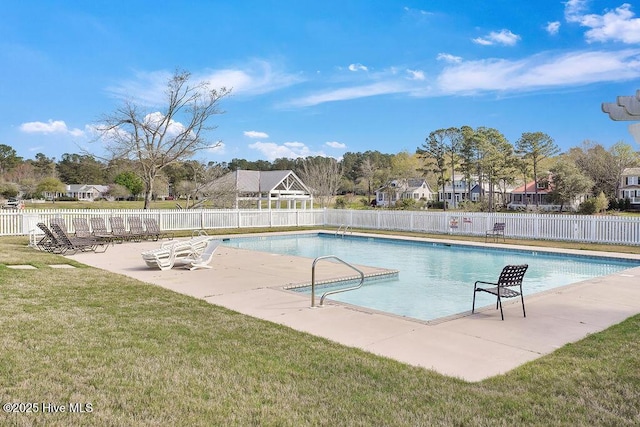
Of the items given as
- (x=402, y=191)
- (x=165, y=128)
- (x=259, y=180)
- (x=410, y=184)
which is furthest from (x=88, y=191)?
(x=165, y=128)

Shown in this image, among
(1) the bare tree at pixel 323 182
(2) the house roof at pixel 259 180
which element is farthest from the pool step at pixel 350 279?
(1) the bare tree at pixel 323 182

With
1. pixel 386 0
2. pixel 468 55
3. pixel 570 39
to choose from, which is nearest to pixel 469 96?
pixel 468 55

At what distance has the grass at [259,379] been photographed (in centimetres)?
333

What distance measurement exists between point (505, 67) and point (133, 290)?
101 feet

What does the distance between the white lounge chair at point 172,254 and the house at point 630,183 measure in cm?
5955

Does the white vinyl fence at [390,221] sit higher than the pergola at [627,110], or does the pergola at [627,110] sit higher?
the pergola at [627,110]

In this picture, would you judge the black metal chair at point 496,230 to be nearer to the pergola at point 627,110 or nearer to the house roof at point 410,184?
the pergola at point 627,110

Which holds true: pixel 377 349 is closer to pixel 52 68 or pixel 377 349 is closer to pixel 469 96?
pixel 52 68

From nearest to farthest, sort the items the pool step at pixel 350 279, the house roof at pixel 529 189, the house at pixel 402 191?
the pool step at pixel 350 279, the house roof at pixel 529 189, the house at pixel 402 191

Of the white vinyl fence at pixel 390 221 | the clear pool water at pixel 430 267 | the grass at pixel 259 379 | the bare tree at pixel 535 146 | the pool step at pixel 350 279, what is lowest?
the clear pool water at pixel 430 267

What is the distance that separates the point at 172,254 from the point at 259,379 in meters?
7.82

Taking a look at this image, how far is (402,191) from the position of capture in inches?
2805

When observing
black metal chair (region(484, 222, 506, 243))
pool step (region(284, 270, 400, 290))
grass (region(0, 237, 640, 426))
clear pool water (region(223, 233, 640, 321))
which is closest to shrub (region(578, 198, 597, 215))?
black metal chair (region(484, 222, 506, 243))

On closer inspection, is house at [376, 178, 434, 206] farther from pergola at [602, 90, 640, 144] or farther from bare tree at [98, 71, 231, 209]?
pergola at [602, 90, 640, 144]
